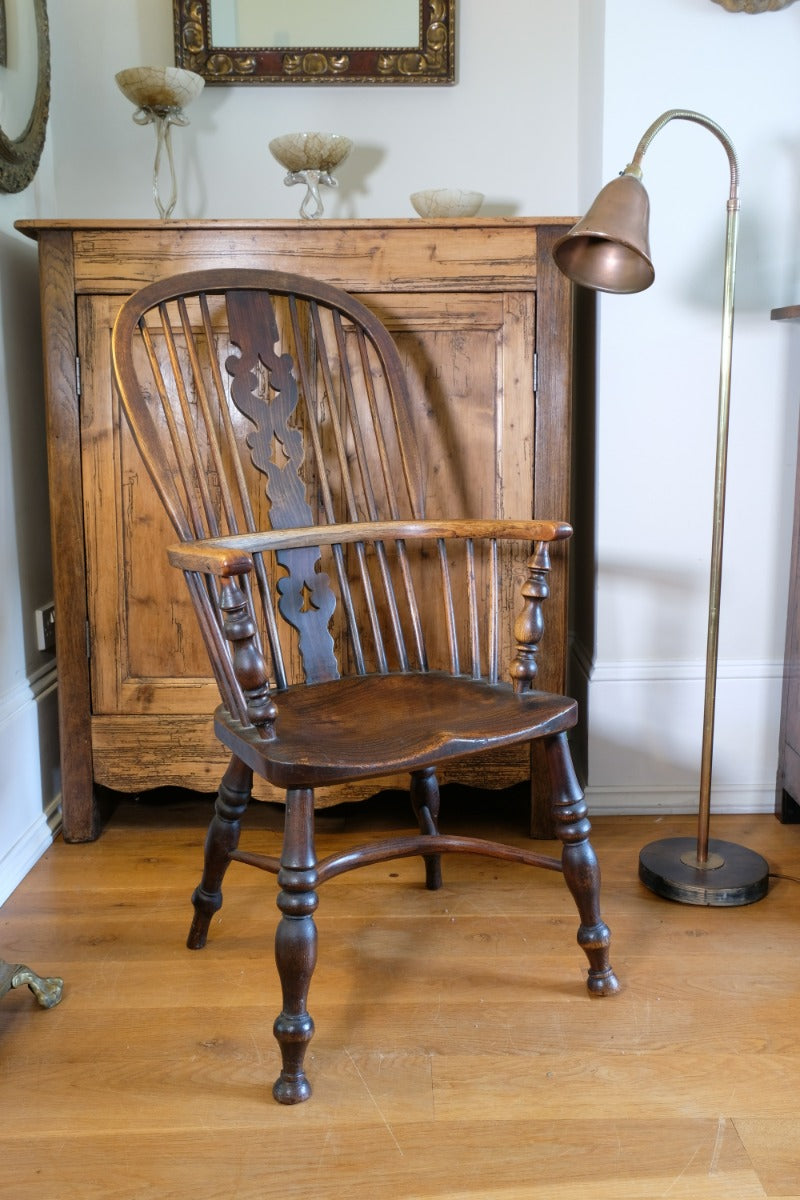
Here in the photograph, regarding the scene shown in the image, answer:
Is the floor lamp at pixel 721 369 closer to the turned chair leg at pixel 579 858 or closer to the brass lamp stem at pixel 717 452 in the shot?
the brass lamp stem at pixel 717 452

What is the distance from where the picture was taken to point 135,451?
2.18m

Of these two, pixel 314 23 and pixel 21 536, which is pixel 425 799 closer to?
pixel 21 536

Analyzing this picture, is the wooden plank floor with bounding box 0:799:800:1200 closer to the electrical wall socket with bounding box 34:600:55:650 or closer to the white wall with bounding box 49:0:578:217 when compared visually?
the electrical wall socket with bounding box 34:600:55:650

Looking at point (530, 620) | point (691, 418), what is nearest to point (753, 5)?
point (691, 418)

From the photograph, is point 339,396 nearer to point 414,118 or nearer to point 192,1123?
point 414,118

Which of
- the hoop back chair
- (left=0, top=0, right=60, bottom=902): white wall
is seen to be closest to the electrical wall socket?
(left=0, top=0, right=60, bottom=902): white wall

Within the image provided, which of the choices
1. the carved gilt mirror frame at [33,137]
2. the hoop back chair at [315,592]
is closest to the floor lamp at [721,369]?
the hoop back chair at [315,592]

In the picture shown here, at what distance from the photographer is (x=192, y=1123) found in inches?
53.6

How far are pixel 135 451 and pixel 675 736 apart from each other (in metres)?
1.34

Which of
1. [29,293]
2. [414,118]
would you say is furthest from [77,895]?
[414,118]

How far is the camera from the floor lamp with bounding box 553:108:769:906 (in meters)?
1.66

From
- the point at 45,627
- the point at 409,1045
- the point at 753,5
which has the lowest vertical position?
the point at 409,1045

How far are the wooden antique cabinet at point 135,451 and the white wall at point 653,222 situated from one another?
0.47 feet

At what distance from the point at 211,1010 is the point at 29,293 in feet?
5.20
